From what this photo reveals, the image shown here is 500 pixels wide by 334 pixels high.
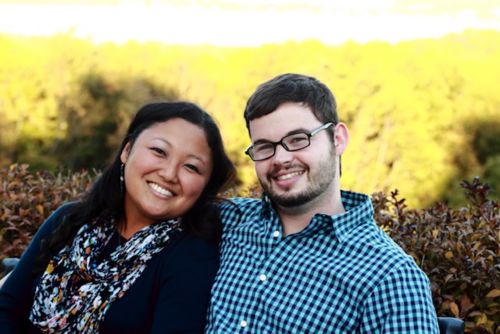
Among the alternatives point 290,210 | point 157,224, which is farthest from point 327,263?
point 157,224

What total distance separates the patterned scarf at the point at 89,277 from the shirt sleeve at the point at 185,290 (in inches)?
4.6

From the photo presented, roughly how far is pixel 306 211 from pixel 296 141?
25 cm

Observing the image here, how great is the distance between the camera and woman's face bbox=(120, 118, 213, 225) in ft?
8.45

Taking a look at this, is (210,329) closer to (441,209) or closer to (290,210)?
(290,210)

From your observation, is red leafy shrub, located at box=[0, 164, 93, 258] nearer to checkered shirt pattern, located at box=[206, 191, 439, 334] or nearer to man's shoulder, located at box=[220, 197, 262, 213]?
man's shoulder, located at box=[220, 197, 262, 213]

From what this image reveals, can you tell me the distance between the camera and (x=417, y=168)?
967 cm

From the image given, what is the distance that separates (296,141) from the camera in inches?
92.4

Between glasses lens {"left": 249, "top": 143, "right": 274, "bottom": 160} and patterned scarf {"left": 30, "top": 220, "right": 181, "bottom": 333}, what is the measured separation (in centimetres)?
45

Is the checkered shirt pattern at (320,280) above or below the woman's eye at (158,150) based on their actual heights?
below

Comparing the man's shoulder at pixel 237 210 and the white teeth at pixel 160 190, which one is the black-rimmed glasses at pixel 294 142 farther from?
the white teeth at pixel 160 190

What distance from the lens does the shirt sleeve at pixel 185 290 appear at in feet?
7.63

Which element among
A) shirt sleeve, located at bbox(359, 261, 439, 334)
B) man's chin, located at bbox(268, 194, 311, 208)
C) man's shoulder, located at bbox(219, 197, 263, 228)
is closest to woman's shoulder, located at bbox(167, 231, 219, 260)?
man's shoulder, located at bbox(219, 197, 263, 228)

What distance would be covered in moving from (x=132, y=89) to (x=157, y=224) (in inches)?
350

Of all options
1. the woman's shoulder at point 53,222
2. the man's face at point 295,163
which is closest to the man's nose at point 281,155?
the man's face at point 295,163
